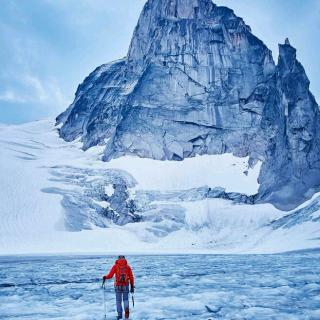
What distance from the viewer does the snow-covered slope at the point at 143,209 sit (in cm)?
7256

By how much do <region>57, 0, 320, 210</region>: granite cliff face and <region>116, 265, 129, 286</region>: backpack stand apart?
88770mm

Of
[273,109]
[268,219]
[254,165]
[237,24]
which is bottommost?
[268,219]

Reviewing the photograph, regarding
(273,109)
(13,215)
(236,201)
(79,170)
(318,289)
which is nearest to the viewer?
(318,289)

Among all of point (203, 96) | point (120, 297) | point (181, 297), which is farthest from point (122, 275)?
point (203, 96)

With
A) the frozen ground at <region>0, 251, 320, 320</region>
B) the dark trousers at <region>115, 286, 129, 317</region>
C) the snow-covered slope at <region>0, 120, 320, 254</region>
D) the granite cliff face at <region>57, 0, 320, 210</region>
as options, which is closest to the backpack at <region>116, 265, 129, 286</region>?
the dark trousers at <region>115, 286, 129, 317</region>

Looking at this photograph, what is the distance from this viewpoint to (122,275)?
14.6 meters

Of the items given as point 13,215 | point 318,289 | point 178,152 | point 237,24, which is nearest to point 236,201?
point 178,152

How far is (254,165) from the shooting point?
11206 cm

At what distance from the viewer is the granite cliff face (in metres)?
108

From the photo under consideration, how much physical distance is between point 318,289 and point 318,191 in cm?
7316

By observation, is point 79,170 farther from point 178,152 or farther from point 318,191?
point 318,191

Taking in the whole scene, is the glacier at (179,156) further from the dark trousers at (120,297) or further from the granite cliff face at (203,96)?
the dark trousers at (120,297)

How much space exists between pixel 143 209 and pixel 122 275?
261 ft

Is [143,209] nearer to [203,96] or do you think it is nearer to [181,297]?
[203,96]
